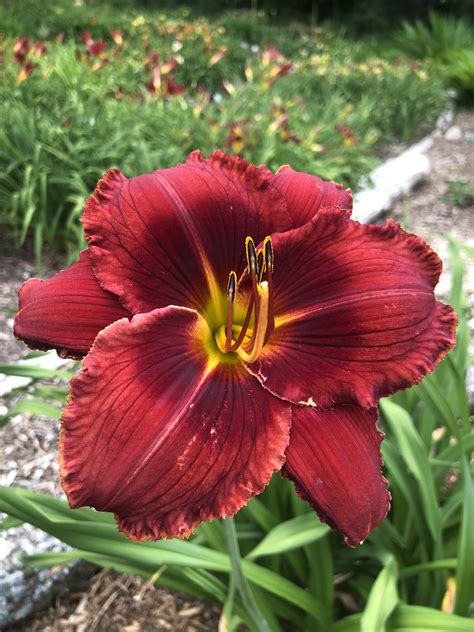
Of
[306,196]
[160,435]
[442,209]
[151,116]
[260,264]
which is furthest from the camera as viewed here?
[442,209]

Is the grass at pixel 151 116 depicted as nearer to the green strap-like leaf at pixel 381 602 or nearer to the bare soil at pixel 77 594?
the bare soil at pixel 77 594

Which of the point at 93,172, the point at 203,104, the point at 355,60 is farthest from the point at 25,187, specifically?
the point at 355,60

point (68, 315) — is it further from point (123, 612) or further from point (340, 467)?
point (123, 612)

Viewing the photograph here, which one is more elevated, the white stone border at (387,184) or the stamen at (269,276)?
the stamen at (269,276)

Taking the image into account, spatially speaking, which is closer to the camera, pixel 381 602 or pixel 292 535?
pixel 381 602

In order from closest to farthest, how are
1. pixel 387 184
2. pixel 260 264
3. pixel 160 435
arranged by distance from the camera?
pixel 160 435, pixel 260 264, pixel 387 184

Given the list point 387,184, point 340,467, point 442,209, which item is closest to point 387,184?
point 387,184

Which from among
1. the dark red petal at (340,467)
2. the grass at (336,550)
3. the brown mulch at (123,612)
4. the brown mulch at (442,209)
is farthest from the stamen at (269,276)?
the brown mulch at (442,209)
